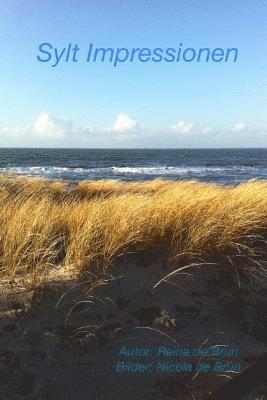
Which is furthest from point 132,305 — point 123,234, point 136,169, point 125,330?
point 136,169

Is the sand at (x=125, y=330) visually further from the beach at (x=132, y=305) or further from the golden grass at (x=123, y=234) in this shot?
the golden grass at (x=123, y=234)

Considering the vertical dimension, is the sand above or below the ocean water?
below

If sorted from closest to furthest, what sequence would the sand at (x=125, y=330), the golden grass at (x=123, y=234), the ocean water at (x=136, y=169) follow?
the sand at (x=125, y=330)
the golden grass at (x=123, y=234)
the ocean water at (x=136, y=169)

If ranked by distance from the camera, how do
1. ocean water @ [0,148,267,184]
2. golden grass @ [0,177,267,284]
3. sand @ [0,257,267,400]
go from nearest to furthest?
sand @ [0,257,267,400]
golden grass @ [0,177,267,284]
ocean water @ [0,148,267,184]

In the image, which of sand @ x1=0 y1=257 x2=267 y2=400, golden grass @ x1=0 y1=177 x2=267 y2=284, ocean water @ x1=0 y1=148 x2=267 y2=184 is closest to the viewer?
sand @ x1=0 y1=257 x2=267 y2=400

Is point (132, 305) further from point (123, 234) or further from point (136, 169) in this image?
point (136, 169)

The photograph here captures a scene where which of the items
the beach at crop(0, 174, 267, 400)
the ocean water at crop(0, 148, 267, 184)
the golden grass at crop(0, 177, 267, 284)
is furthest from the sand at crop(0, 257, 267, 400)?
the ocean water at crop(0, 148, 267, 184)

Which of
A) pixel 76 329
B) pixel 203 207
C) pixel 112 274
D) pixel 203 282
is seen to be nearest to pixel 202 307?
pixel 203 282

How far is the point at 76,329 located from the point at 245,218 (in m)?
2.60

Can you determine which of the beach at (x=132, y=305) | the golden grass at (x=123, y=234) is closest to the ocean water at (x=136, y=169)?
the golden grass at (x=123, y=234)

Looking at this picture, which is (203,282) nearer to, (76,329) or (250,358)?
(250,358)

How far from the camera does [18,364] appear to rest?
94.0 inches

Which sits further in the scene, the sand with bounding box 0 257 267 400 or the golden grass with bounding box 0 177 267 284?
the golden grass with bounding box 0 177 267 284

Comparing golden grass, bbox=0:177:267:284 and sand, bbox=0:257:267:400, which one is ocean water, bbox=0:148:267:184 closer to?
golden grass, bbox=0:177:267:284
